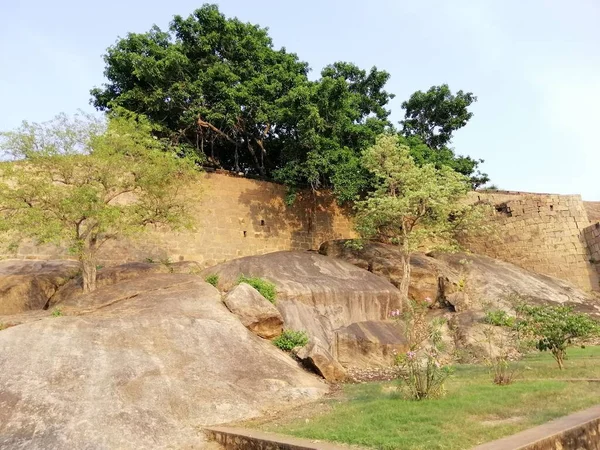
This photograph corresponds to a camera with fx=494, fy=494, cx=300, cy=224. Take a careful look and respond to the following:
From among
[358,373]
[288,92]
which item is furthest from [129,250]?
[358,373]

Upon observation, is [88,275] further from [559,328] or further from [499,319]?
[559,328]

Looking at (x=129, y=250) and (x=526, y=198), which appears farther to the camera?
(x=526, y=198)

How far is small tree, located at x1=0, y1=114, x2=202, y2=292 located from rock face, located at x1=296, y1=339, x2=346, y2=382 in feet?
18.3

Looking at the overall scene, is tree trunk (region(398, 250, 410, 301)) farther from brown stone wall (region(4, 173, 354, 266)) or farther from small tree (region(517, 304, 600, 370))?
small tree (region(517, 304, 600, 370))

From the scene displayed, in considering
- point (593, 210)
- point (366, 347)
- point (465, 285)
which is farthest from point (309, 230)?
point (593, 210)

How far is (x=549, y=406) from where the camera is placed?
6219 millimetres

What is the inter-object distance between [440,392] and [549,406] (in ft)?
4.87

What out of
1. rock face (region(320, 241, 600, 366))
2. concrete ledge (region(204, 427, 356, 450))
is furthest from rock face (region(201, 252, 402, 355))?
concrete ledge (region(204, 427, 356, 450))

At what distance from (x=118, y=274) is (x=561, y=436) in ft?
39.5

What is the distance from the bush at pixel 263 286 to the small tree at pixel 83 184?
266cm

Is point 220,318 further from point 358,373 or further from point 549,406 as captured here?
point 549,406

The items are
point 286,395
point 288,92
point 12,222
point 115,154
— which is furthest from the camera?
point 288,92

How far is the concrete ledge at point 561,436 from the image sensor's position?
14.8 feet

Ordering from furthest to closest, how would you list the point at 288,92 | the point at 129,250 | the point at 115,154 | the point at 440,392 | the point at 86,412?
1. the point at 288,92
2. the point at 129,250
3. the point at 115,154
4. the point at 440,392
5. the point at 86,412
